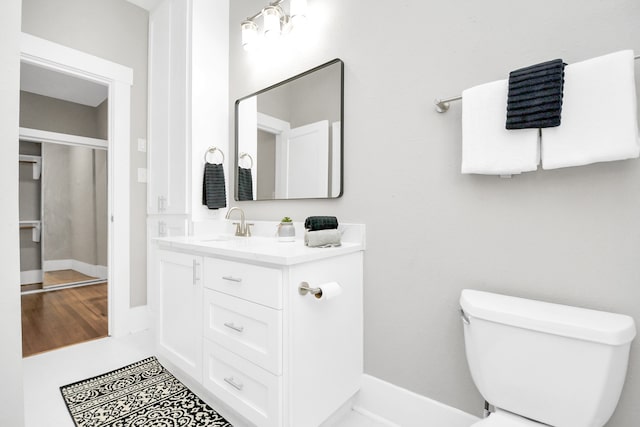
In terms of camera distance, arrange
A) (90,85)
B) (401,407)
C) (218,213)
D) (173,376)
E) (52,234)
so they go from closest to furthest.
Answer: (401,407) → (173,376) → (218,213) → (90,85) → (52,234)

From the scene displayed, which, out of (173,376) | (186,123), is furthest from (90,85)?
(173,376)

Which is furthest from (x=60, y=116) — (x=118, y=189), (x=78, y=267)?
(x=118, y=189)

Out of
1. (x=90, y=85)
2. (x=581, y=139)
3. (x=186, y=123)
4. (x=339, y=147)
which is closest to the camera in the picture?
(x=581, y=139)

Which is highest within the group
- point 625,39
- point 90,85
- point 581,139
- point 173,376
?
point 90,85

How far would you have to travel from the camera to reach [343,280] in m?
1.39

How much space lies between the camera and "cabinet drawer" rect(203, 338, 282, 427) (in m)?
1.13

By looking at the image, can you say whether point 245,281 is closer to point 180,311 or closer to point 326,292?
point 326,292

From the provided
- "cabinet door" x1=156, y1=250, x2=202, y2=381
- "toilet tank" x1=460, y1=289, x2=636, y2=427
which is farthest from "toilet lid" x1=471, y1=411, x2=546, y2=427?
"cabinet door" x1=156, y1=250, x2=202, y2=381

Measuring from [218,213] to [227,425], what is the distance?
4.54 ft

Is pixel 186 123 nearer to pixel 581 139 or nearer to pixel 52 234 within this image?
pixel 581 139

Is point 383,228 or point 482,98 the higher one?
point 482,98

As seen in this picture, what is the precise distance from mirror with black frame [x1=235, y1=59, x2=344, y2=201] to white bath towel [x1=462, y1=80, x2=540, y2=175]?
637 millimetres

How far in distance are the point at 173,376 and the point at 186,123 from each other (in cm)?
167

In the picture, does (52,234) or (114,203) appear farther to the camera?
(52,234)
